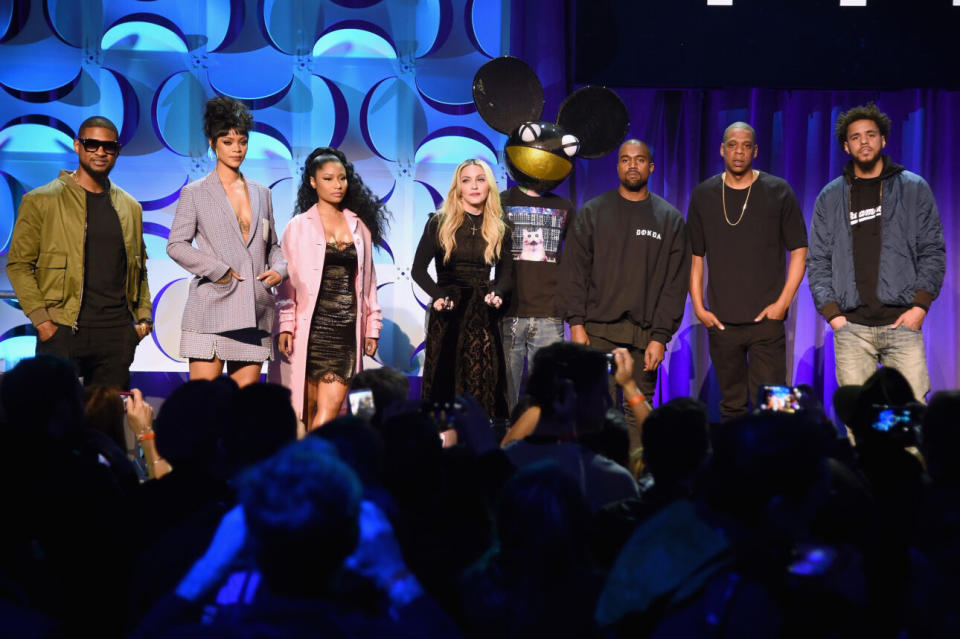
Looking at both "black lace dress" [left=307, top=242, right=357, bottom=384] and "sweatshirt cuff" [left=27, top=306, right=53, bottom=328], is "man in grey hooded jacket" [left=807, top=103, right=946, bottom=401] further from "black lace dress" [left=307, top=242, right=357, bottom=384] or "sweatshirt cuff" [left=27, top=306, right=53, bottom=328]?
"sweatshirt cuff" [left=27, top=306, right=53, bottom=328]

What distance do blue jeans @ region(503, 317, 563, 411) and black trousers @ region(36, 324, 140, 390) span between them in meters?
1.90

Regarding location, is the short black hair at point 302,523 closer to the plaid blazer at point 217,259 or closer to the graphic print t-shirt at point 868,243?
the plaid blazer at point 217,259

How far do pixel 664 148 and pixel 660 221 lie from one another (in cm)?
155

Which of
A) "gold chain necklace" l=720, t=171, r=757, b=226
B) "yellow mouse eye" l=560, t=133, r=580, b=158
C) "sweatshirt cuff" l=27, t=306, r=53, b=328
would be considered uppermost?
"yellow mouse eye" l=560, t=133, r=580, b=158

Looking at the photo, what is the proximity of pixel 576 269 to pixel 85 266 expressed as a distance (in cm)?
249

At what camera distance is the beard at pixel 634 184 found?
535 cm

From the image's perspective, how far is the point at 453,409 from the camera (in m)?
2.82

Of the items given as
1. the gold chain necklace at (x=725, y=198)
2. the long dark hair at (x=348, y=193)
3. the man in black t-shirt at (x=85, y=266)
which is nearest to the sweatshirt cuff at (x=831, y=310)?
the gold chain necklace at (x=725, y=198)

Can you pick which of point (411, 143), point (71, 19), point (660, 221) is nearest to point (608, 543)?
point (660, 221)

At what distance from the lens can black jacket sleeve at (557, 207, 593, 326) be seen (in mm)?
5301

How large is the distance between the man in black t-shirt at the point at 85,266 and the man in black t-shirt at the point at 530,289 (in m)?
1.88

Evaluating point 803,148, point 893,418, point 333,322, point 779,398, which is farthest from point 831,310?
point 893,418

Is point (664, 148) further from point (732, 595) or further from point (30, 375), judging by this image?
point (732, 595)

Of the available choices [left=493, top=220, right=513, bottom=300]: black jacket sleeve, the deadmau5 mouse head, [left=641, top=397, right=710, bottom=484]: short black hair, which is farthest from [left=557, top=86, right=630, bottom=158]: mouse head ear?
[left=641, top=397, right=710, bottom=484]: short black hair
